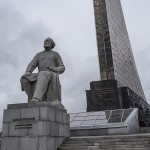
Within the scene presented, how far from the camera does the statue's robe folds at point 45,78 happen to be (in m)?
9.18

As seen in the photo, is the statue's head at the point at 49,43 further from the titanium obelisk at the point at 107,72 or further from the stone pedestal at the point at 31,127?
the titanium obelisk at the point at 107,72

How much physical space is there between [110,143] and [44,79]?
358cm

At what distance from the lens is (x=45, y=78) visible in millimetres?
9242

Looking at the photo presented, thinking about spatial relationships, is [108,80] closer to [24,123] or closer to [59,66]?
[59,66]

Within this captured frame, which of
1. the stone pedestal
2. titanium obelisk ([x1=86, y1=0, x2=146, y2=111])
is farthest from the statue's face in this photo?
titanium obelisk ([x1=86, y1=0, x2=146, y2=111])

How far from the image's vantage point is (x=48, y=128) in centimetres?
827

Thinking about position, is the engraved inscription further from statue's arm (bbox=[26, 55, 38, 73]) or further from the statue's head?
the statue's head

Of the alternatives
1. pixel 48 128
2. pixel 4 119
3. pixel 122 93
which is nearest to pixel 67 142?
pixel 48 128

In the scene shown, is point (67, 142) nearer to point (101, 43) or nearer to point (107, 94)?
point (107, 94)

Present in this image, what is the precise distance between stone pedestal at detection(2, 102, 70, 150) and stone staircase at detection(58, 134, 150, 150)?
0.62 metres

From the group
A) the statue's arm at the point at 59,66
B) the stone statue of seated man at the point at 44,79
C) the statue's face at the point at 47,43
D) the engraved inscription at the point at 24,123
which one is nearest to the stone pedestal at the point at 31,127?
the engraved inscription at the point at 24,123

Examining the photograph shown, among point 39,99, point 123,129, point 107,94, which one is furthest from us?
point 107,94

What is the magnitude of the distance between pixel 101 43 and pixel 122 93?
9165 mm

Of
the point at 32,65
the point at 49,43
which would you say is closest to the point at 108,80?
the point at 49,43
